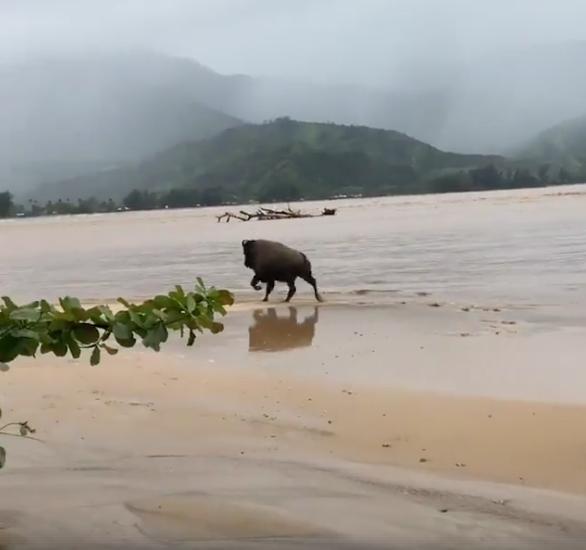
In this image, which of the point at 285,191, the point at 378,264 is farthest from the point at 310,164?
the point at 378,264

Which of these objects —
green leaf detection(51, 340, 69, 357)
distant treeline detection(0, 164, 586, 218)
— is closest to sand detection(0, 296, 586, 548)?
green leaf detection(51, 340, 69, 357)

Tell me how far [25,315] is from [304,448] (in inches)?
92.2

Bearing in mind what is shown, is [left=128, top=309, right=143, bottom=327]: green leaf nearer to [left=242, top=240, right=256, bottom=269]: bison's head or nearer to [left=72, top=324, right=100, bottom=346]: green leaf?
[left=72, top=324, right=100, bottom=346]: green leaf

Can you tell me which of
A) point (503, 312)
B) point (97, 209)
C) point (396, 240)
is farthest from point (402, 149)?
point (503, 312)

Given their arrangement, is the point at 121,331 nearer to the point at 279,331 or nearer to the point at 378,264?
the point at 279,331

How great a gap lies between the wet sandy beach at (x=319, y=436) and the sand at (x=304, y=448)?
2cm

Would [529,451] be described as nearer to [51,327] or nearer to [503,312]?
[51,327]

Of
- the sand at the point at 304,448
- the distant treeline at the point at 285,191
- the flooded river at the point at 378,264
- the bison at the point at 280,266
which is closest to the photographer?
the sand at the point at 304,448

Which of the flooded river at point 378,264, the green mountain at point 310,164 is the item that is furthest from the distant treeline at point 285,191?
the flooded river at point 378,264

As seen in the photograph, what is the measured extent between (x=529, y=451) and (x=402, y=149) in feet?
484

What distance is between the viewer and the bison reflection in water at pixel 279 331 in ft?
30.9

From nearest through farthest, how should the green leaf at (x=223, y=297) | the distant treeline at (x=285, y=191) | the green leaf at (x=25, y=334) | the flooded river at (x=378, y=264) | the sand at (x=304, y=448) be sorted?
1. the green leaf at (x=25, y=334)
2. the green leaf at (x=223, y=297)
3. the sand at (x=304, y=448)
4. the flooded river at (x=378, y=264)
5. the distant treeline at (x=285, y=191)

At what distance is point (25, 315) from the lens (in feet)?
10.1

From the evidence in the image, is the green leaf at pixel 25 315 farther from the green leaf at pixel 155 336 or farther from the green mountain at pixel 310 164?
the green mountain at pixel 310 164
